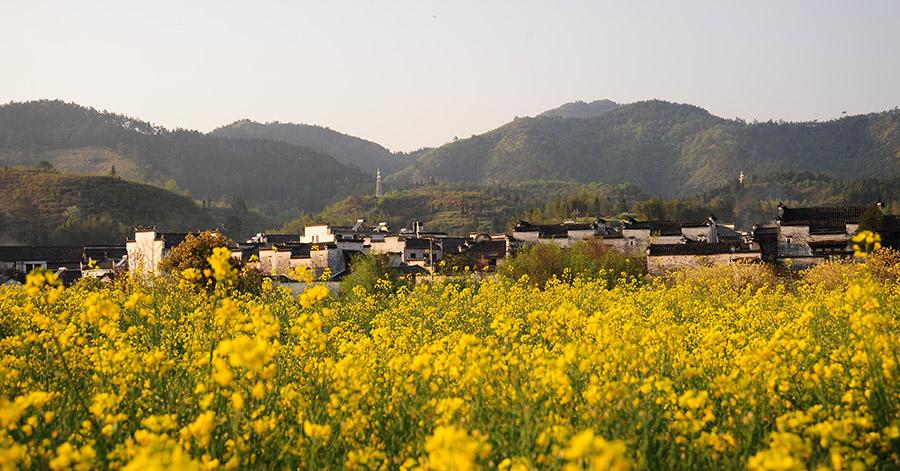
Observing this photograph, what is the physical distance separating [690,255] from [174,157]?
139509mm

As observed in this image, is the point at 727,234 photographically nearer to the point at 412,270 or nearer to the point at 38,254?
the point at 412,270

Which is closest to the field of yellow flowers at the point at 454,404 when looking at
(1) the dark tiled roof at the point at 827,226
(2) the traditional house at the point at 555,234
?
(1) the dark tiled roof at the point at 827,226

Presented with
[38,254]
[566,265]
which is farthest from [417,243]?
[38,254]

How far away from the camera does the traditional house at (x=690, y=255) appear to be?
35.7m

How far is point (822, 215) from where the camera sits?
48000 mm

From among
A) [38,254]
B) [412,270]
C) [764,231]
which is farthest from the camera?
[38,254]

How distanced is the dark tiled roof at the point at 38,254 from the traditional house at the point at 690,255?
38.3m

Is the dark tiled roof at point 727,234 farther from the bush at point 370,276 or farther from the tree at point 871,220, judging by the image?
the bush at point 370,276

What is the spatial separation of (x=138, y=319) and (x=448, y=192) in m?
102

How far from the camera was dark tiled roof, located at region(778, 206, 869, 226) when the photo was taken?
46.6 m

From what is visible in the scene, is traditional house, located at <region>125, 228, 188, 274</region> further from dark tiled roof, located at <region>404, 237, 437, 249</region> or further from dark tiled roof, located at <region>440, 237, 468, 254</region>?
dark tiled roof, located at <region>440, 237, 468, 254</region>

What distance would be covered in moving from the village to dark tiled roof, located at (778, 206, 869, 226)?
5 cm

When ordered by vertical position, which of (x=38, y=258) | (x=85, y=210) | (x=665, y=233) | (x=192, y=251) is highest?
(x=85, y=210)

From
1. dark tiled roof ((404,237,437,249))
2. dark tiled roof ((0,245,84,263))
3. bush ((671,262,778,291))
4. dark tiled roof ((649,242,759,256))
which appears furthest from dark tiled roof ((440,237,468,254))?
dark tiled roof ((0,245,84,263))
